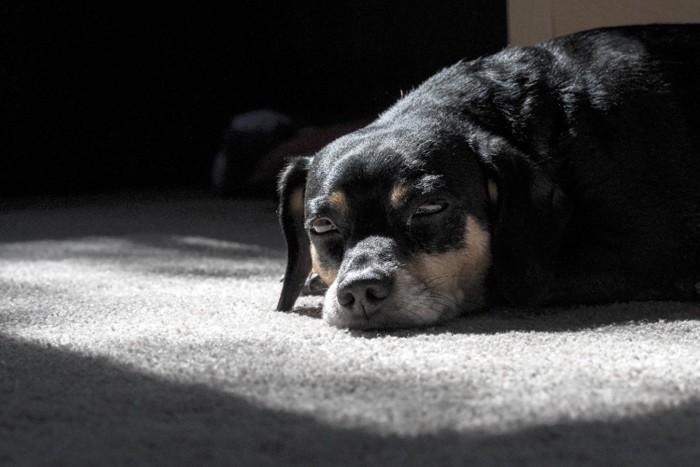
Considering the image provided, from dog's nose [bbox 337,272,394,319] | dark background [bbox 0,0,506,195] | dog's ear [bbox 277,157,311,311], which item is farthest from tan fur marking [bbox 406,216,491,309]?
dark background [bbox 0,0,506,195]

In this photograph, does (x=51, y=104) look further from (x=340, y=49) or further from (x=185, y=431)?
(x=185, y=431)

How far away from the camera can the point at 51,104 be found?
5.94 meters

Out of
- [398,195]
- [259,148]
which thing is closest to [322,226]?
[398,195]

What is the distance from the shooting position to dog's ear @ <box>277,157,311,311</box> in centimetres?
261

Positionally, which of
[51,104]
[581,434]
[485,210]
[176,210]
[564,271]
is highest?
[581,434]

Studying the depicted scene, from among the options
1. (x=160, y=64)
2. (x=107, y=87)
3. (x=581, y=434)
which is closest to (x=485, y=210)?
(x=581, y=434)

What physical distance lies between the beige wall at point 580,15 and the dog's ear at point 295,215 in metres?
2.15

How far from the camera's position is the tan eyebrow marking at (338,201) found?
2.30m

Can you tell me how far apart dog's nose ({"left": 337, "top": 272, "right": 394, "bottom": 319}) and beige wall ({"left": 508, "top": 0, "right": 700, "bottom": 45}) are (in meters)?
2.65

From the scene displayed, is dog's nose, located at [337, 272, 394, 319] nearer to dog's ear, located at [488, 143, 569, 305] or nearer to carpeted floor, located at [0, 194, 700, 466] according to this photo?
carpeted floor, located at [0, 194, 700, 466]

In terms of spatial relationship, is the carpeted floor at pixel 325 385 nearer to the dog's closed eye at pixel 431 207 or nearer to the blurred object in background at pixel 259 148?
the dog's closed eye at pixel 431 207

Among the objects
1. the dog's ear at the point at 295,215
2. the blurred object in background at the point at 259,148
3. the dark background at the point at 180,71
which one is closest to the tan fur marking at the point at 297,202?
the dog's ear at the point at 295,215

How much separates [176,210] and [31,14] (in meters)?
1.79

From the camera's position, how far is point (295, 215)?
2.66 m
